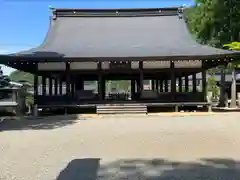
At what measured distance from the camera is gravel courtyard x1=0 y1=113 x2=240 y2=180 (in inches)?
224

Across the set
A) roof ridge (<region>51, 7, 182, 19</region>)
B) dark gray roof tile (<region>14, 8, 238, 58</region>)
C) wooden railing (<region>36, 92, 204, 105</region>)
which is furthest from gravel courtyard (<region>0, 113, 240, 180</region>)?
roof ridge (<region>51, 7, 182, 19</region>)

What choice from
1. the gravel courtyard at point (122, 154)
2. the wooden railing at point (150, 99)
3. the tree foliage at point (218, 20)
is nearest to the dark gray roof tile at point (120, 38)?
the tree foliage at point (218, 20)

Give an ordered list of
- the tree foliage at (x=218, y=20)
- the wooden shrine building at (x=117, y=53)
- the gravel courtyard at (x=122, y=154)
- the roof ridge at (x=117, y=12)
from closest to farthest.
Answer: the gravel courtyard at (x=122, y=154) → the wooden shrine building at (x=117, y=53) → the tree foliage at (x=218, y=20) → the roof ridge at (x=117, y=12)

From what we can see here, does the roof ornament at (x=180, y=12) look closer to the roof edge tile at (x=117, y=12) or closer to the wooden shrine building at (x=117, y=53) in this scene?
the wooden shrine building at (x=117, y=53)

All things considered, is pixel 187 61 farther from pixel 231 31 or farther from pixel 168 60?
pixel 231 31

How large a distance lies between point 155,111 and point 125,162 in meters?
13.4

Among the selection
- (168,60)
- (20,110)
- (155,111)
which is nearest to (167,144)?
(168,60)

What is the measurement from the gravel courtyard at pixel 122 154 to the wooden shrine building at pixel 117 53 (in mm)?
6913

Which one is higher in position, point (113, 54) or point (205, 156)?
point (113, 54)

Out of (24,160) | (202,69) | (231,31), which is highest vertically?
(231,31)

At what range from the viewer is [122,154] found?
7.44 m

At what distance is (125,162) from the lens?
6.56 metres

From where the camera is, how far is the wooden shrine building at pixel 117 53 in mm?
18031

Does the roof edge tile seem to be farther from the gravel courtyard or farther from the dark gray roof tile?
the gravel courtyard
